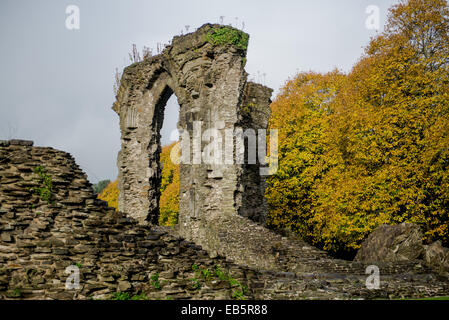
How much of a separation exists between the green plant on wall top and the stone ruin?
0.18 meters

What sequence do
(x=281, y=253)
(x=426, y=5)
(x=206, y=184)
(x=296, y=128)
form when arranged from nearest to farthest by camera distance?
(x=281, y=253)
(x=206, y=184)
(x=426, y=5)
(x=296, y=128)

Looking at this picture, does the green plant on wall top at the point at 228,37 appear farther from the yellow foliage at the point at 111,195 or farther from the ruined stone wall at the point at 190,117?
the yellow foliage at the point at 111,195

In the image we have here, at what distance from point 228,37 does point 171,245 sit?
9.61 meters

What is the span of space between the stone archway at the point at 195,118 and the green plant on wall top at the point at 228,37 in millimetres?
37

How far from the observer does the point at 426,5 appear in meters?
16.1

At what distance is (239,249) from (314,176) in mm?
9409

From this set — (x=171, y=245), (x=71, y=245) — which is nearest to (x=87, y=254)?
(x=71, y=245)

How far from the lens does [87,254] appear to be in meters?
7.41

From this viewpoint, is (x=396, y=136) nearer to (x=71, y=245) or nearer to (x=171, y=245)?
(x=171, y=245)

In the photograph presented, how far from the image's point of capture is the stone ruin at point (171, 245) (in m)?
7.16

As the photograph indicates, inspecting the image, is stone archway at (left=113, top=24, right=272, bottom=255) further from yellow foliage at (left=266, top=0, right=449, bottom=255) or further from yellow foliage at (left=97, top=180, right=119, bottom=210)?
yellow foliage at (left=97, top=180, right=119, bottom=210)
